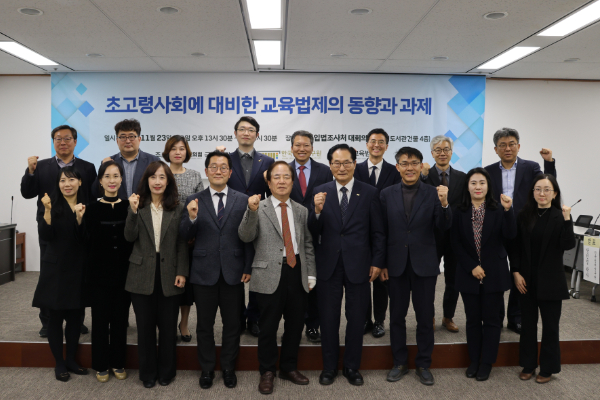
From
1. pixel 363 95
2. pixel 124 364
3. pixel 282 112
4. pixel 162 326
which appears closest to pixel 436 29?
pixel 363 95

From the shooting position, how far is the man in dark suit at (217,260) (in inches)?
113

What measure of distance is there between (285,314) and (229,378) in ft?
1.98

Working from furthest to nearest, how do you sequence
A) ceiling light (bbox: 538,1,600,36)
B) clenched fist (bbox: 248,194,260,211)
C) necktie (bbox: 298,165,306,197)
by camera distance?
ceiling light (bbox: 538,1,600,36) < necktie (bbox: 298,165,306,197) < clenched fist (bbox: 248,194,260,211)

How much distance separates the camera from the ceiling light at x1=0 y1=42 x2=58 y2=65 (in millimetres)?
4922

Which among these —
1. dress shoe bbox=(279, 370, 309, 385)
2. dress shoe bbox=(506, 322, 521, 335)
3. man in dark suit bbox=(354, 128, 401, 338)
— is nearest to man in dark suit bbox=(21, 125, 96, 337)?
dress shoe bbox=(279, 370, 309, 385)

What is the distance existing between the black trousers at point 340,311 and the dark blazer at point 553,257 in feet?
4.00

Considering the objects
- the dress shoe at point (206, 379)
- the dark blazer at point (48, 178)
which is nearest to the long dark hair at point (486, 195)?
the dress shoe at point (206, 379)

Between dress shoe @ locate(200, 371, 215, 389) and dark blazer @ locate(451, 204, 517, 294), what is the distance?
1915 mm

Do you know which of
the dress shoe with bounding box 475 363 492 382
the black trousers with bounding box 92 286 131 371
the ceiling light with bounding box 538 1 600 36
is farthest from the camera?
the ceiling light with bounding box 538 1 600 36

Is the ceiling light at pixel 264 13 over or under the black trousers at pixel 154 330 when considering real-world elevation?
over

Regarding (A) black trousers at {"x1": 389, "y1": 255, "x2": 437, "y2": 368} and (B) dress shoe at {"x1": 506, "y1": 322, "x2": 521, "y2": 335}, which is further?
(B) dress shoe at {"x1": 506, "y1": 322, "x2": 521, "y2": 335}

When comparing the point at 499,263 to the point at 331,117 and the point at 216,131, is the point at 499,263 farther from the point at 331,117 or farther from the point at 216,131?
the point at 216,131

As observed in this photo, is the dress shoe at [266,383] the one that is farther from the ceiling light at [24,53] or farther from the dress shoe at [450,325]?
the ceiling light at [24,53]

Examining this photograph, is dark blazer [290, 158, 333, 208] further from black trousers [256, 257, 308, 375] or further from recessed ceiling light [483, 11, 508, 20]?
recessed ceiling light [483, 11, 508, 20]
